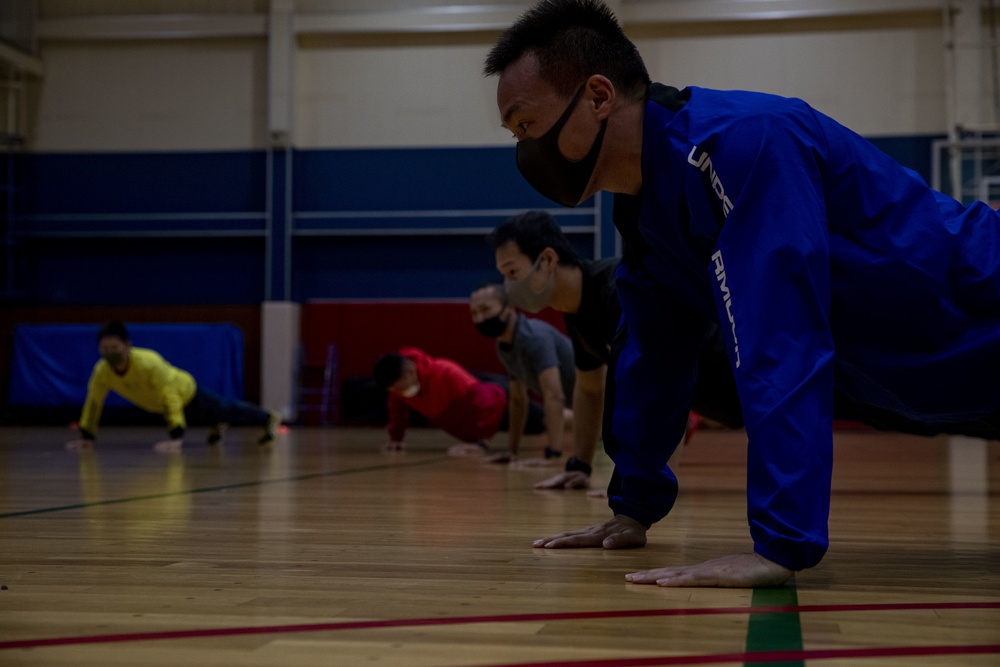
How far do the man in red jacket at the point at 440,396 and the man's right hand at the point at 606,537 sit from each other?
4.61m

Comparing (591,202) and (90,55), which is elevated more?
(90,55)

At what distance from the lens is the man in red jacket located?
716 centimetres

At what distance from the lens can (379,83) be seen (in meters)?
13.4

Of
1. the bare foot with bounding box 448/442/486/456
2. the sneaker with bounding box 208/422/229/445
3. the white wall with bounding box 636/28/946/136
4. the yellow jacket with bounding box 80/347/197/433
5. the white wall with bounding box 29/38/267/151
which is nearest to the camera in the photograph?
the bare foot with bounding box 448/442/486/456

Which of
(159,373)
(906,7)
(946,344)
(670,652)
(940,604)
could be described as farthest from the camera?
(906,7)

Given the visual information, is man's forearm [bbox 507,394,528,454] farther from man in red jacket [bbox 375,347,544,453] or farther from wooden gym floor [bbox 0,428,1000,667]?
wooden gym floor [bbox 0,428,1000,667]

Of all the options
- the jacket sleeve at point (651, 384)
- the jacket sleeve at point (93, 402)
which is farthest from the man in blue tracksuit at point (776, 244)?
the jacket sleeve at point (93, 402)

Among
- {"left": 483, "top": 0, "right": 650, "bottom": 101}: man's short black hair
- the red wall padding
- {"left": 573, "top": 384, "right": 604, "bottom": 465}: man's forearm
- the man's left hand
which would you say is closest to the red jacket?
{"left": 573, "top": 384, "right": 604, "bottom": 465}: man's forearm

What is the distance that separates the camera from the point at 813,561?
1707 millimetres

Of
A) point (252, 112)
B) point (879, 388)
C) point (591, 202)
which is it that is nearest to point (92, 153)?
point (252, 112)

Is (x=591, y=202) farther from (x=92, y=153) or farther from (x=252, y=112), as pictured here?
(x=92, y=153)

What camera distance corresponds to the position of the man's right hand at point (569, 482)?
4383mm

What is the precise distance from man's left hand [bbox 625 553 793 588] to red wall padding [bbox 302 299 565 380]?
10.5 meters

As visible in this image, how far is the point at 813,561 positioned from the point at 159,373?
24.3 ft
